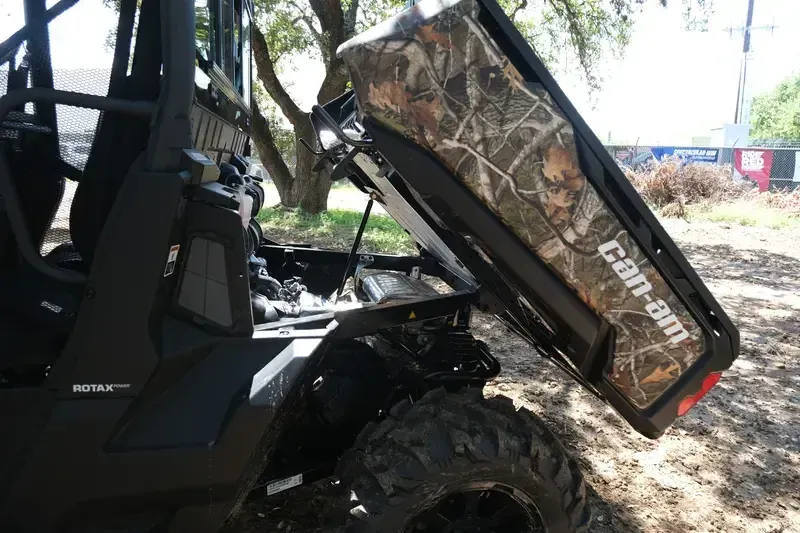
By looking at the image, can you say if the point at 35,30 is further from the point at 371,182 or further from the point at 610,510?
the point at 610,510

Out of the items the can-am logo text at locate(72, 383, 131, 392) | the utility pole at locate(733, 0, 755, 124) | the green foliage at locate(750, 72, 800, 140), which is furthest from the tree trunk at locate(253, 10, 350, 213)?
the green foliage at locate(750, 72, 800, 140)

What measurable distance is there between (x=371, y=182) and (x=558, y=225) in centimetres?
118

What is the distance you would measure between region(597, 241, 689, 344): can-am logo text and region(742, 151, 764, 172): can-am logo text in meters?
21.5

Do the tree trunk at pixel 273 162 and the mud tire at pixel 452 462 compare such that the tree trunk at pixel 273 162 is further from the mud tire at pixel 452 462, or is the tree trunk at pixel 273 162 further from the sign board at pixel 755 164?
the sign board at pixel 755 164

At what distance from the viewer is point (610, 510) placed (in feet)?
9.56

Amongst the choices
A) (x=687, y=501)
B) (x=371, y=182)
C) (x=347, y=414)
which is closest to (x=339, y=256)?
(x=371, y=182)

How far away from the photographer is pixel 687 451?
353cm

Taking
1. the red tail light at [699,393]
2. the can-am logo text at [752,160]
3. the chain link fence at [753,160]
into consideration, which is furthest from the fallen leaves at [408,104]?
the can-am logo text at [752,160]

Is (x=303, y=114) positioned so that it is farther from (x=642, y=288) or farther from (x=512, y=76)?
(x=642, y=288)

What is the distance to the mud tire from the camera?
191cm

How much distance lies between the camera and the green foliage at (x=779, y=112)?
43500mm

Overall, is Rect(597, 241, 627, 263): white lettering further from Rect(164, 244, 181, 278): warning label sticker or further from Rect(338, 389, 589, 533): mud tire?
Rect(164, 244, 181, 278): warning label sticker

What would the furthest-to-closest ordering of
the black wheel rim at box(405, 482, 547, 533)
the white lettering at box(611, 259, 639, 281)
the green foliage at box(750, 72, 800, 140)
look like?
the green foliage at box(750, 72, 800, 140) → the black wheel rim at box(405, 482, 547, 533) → the white lettering at box(611, 259, 639, 281)

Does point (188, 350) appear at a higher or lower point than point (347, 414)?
higher
